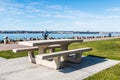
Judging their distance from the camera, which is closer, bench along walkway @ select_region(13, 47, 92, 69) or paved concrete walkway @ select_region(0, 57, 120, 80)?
paved concrete walkway @ select_region(0, 57, 120, 80)

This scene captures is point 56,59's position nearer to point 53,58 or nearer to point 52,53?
point 53,58

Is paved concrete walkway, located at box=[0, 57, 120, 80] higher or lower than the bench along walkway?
lower

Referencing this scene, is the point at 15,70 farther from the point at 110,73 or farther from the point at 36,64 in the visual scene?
the point at 110,73

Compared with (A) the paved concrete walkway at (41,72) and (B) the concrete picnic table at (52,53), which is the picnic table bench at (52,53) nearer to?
(B) the concrete picnic table at (52,53)

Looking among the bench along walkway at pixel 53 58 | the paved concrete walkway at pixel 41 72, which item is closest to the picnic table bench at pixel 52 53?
the bench along walkway at pixel 53 58

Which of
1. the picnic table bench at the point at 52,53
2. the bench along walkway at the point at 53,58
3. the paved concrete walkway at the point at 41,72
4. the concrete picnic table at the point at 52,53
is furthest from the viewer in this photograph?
the picnic table bench at the point at 52,53

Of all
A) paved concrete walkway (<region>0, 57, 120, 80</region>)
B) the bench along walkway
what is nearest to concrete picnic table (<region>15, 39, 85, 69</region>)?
the bench along walkway

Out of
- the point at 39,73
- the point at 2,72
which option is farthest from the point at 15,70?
the point at 39,73

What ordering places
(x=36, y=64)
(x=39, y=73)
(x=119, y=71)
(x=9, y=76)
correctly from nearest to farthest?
(x=9, y=76)
(x=39, y=73)
(x=119, y=71)
(x=36, y=64)

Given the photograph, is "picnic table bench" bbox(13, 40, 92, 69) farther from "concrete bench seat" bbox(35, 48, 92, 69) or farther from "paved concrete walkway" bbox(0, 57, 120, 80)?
"paved concrete walkway" bbox(0, 57, 120, 80)

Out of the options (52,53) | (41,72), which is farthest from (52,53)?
(41,72)

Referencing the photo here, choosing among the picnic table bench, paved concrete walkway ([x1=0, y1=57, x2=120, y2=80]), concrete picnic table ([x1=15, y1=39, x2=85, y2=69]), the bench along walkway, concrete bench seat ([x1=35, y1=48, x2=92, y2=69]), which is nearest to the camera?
paved concrete walkway ([x1=0, y1=57, x2=120, y2=80])

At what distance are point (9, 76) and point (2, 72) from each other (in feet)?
2.19

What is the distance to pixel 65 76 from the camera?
20.6ft
